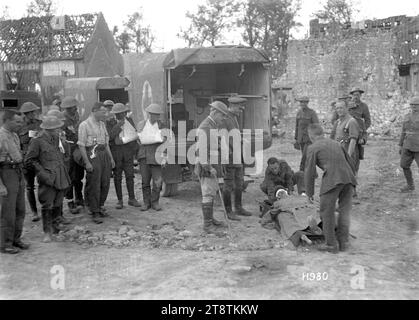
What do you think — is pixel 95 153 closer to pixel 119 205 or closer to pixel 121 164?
pixel 121 164

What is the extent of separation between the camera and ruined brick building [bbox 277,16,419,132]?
19375mm

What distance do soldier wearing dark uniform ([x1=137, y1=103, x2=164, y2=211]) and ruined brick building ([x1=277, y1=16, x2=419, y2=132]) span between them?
13.5 metres

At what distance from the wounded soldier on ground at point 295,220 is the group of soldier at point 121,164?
10.5 inches

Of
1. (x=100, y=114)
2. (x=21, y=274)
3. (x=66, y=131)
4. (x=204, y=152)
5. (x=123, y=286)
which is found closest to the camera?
(x=123, y=286)

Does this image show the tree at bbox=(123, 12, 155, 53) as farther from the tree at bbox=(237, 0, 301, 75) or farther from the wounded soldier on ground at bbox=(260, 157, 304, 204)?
the wounded soldier on ground at bbox=(260, 157, 304, 204)

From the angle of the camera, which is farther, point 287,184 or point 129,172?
point 129,172

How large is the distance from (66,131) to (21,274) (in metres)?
3.29

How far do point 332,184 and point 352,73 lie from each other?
1567 cm

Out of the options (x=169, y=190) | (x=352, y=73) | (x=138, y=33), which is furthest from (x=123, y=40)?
(x=169, y=190)

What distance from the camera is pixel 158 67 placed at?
30.2ft

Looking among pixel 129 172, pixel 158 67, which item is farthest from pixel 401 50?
pixel 129 172

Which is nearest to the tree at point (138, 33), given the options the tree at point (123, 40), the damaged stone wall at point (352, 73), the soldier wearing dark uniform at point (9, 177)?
the tree at point (123, 40)

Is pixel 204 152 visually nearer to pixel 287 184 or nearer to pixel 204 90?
pixel 287 184

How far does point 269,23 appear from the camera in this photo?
33125 mm
